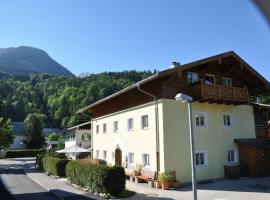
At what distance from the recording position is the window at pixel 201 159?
2214 cm

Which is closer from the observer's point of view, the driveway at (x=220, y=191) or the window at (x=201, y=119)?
the driveway at (x=220, y=191)

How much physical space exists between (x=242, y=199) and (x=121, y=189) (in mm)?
5979

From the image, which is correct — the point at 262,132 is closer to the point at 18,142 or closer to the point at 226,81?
the point at 226,81

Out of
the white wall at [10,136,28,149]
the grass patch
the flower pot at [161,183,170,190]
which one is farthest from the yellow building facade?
the white wall at [10,136,28,149]

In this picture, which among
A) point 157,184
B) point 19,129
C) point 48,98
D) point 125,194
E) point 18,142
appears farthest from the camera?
point 48,98

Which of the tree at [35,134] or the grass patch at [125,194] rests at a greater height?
the tree at [35,134]

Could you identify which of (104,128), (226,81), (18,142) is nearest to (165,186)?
(226,81)

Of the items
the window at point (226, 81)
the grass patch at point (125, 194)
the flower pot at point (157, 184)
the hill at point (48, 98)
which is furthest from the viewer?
the hill at point (48, 98)

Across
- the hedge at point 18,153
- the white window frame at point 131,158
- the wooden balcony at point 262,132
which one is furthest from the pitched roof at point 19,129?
the wooden balcony at point 262,132

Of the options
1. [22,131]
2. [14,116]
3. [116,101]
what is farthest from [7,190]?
[14,116]

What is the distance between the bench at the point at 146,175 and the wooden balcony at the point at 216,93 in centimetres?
584

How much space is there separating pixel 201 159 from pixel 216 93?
4.75 m

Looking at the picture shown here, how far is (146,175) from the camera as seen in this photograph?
72.4 ft

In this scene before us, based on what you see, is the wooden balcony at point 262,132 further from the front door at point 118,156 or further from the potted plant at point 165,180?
the front door at point 118,156
